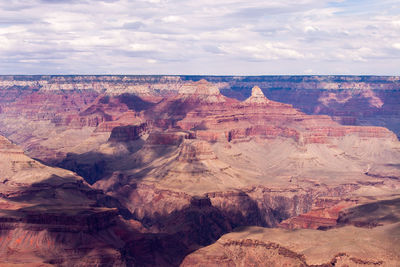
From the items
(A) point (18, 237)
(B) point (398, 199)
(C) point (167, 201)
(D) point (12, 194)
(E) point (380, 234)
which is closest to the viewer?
(E) point (380, 234)

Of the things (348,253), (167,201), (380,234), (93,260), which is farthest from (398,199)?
(93,260)

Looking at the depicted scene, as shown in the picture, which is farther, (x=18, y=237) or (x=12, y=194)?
(x=12, y=194)

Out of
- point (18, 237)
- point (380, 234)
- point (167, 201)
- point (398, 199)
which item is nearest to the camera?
point (380, 234)

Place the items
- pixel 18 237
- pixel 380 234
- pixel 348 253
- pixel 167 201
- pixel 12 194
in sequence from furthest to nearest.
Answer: pixel 167 201 → pixel 12 194 → pixel 18 237 → pixel 380 234 → pixel 348 253

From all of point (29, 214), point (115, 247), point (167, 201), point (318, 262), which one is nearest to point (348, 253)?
point (318, 262)

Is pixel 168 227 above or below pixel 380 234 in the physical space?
below

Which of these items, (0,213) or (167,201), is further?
(167,201)

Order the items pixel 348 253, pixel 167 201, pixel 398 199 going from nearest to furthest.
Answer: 1. pixel 348 253
2. pixel 398 199
3. pixel 167 201

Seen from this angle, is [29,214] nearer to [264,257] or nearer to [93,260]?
[93,260]

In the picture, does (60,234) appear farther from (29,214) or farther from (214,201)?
(214,201)
